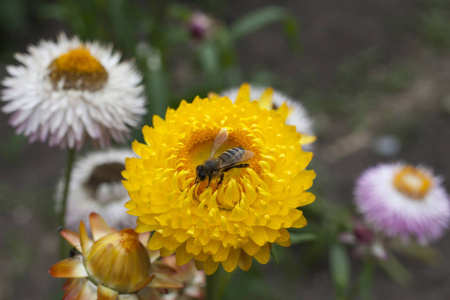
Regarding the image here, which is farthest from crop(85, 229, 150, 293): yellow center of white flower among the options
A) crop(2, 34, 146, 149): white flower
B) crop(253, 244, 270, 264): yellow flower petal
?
crop(2, 34, 146, 149): white flower

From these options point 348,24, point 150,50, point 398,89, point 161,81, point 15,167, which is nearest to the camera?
point 161,81

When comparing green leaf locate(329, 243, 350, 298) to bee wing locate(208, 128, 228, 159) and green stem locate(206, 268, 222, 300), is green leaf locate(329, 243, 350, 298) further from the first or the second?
bee wing locate(208, 128, 228, 159)

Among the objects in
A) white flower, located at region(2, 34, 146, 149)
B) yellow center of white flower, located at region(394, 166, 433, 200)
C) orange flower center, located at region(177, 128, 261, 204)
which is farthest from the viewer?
yellow center of white flower, located at region(394, 166, 433, 200)

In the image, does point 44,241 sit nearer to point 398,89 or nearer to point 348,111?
point 348,111

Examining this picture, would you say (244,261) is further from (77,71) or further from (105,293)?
(77,71)

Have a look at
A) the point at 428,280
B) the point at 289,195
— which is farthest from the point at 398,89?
the point at 289,195

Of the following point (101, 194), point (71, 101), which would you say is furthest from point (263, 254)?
point (101, 194)

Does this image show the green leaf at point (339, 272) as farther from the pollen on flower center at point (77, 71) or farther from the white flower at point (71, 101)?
the pollen on flower center at point (77, 71)
